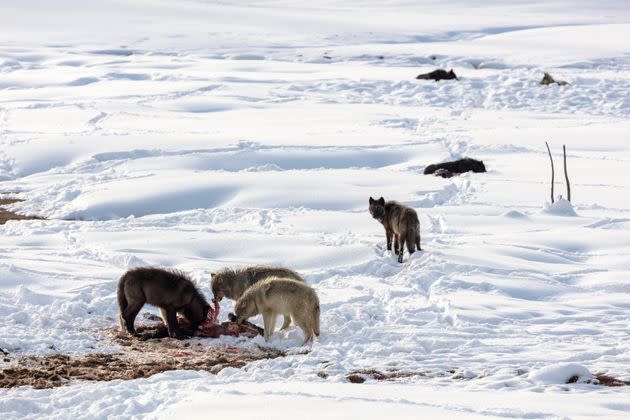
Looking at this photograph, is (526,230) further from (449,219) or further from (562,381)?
(562,381)

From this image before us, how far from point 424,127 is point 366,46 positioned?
112ft

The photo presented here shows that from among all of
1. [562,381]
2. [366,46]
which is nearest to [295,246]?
[562,381]

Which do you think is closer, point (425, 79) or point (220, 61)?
point (425, 79)

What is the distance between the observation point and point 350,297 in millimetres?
11148

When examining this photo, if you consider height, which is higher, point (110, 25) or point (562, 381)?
point (110, 25)

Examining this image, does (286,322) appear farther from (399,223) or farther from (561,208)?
(561,208)

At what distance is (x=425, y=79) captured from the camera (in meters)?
38.5

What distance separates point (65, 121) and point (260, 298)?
2040 cm

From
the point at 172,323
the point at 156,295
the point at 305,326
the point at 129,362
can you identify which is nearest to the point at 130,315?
the point at 156,295

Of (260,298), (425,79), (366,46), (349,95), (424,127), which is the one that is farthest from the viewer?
(366,46)

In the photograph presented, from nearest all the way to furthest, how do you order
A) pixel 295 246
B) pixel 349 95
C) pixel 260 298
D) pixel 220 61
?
pixel 260 298 < pixel 295 246 < pixel 349 95 < pixel 220 61

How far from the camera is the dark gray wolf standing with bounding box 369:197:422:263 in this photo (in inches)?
508

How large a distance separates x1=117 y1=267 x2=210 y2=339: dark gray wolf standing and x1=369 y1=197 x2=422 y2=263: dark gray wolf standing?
3.92m

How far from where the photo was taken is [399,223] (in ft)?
42.6
